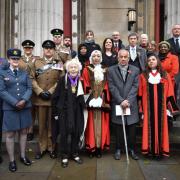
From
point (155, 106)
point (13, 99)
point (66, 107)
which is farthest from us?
Result: point (155, 106)

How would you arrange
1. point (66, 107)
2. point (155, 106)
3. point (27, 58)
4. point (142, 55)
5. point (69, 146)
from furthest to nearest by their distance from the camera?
point (142, 55) → point (27, 58) → point (155, 106) → point (69, 146) → point (66, 107)

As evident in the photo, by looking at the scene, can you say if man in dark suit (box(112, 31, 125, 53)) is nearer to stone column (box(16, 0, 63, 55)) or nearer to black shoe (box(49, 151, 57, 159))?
stone column (box(16, 0, 63, 55))

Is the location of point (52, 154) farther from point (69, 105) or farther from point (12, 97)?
point (12, 97)

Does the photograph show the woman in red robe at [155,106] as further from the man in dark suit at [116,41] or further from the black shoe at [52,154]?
the black shoe at [52,154]

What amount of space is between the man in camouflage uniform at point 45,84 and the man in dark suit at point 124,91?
3.29ft

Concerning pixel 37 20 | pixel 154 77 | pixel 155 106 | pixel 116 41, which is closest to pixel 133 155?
pixel 155 106

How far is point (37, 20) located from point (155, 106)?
446 centimetres

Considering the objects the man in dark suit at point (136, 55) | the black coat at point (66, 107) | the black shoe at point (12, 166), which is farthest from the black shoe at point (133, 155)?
the black shoe at point (12, 166)

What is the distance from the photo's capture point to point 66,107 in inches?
249

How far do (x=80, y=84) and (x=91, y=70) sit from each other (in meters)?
0.38

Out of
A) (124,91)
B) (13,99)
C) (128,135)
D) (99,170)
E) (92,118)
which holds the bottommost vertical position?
(99,170)

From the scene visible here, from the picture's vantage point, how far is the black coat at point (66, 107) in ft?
20.7

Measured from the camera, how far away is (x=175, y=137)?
7430 millimetres

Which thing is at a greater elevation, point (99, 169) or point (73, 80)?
point (73, 80)
